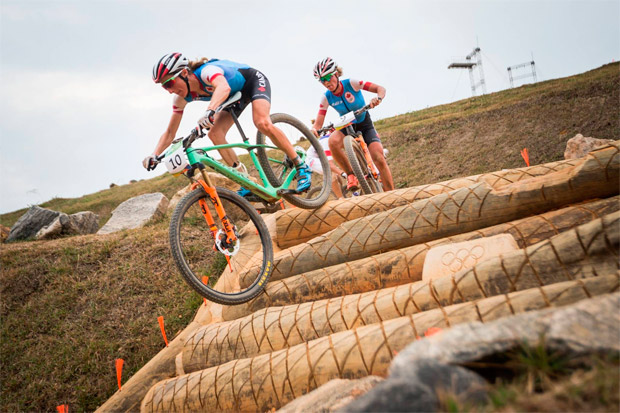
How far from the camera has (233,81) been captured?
17.2 ft

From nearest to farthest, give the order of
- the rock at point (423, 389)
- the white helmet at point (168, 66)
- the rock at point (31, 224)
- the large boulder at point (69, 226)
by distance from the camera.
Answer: the rock at point (423, 389) < the white helmet at point (168, 66) < the large boulder at point (69, 226) < the rock at point (31, 224)

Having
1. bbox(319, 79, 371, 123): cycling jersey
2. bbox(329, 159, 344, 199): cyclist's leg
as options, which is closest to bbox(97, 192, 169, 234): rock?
bbox(329, 159, 344, 199): cyclist's leg

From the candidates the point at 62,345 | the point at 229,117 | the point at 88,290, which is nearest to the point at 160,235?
the point at 88,290

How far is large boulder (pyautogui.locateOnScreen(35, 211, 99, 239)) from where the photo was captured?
383 inches

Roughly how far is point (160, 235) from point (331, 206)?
12.4ft

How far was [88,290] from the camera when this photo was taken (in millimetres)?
6738

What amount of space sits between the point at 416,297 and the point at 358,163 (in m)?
3.90

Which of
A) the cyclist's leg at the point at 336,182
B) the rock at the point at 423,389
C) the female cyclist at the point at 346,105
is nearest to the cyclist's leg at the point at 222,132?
the female cyclist at the point at 346,105

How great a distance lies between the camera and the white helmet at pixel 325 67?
6938mm

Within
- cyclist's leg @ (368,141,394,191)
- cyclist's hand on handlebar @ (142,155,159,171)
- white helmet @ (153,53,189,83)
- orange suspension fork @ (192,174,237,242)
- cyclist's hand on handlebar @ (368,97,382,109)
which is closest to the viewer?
orange suspension fork @ (192,174,237,242)

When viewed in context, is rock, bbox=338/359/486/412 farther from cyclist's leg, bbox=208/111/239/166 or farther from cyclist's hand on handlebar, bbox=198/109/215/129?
cyclist's leg, bbox=208/111/239/166

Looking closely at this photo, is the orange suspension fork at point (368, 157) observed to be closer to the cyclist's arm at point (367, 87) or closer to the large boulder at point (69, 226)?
the cyclist's arm at point (367, 87)

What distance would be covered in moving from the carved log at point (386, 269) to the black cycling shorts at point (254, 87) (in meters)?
2.38

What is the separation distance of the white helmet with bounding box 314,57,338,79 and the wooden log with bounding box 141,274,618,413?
4.86 m
